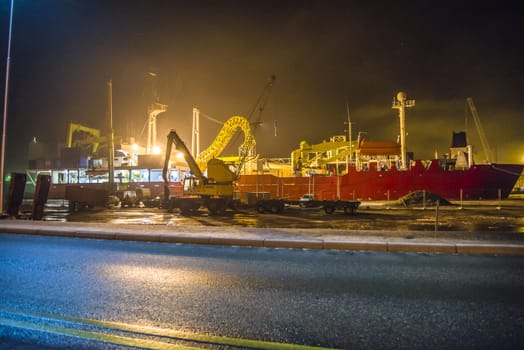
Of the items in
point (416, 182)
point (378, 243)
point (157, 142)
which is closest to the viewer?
point (378, 243)

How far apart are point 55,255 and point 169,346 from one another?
5679mm

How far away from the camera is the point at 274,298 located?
426 cm

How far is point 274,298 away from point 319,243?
3.92m

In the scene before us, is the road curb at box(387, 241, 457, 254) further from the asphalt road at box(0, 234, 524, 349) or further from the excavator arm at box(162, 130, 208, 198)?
the excavator arm at box(162, 130, 208, 198)

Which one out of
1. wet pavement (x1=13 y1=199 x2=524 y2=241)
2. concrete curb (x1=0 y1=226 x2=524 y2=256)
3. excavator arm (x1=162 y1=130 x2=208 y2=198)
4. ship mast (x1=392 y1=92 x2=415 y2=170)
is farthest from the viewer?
ship mast (x1=392 y1=92 x2=415 y2=170)

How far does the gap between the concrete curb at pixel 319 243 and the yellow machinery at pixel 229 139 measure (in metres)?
29.3

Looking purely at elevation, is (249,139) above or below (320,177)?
above

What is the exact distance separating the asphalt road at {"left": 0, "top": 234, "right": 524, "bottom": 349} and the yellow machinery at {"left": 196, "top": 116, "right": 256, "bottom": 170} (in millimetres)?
32616

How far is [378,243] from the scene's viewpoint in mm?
7773

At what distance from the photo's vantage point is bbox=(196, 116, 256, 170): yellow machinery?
133 ft

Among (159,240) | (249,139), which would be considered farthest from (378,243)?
(249,139)

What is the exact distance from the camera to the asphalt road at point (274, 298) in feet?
10.3

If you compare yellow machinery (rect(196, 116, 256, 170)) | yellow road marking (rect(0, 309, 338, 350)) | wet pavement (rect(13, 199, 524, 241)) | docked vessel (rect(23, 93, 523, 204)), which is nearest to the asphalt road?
yellow road marking (rect(0, 309, 338, 350))

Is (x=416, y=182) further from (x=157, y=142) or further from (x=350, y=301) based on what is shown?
(x=157, y=142)
